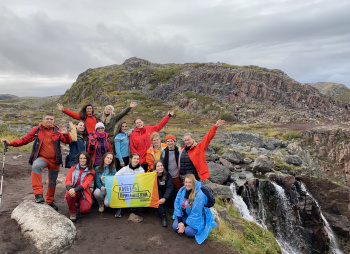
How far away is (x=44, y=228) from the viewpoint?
19.7ft

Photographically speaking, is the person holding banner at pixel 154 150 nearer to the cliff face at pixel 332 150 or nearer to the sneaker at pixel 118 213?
the sneaker at pixel 118 213

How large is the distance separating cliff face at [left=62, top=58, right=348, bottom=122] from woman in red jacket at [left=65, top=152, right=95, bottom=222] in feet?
157

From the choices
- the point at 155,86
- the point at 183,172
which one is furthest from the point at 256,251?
the point at 155,86

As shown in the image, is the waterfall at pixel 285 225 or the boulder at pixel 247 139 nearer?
the waterfall at pixel 285 225

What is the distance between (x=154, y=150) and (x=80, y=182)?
2576 millimetres

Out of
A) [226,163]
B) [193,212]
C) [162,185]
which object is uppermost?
[162,185]

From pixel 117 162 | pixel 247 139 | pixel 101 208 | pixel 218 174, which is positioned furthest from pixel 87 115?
pixel 247 139

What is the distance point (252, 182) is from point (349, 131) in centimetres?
1732

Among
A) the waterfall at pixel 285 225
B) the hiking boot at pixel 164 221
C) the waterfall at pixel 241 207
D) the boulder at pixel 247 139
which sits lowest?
the waterfall at pixel 285 225

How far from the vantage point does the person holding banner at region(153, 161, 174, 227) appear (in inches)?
304

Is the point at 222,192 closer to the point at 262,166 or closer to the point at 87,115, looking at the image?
the point at 262,166

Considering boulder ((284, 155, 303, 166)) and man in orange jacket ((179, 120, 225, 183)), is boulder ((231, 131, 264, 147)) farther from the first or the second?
man in orange jacket ((179, 120, 225, 183))

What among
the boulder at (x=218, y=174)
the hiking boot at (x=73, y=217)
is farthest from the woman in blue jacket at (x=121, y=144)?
the boulder at (x=218, y=174)

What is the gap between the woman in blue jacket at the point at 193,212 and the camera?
6.85 metres
